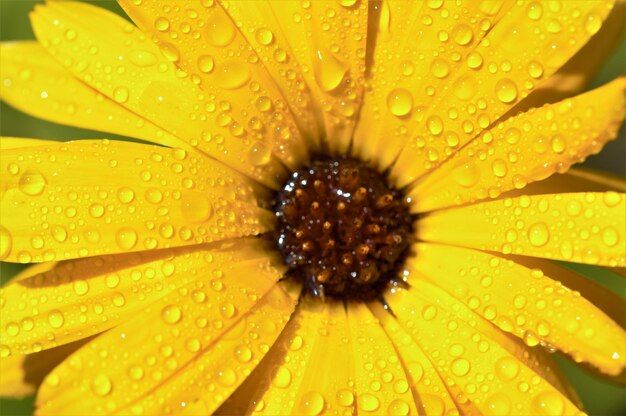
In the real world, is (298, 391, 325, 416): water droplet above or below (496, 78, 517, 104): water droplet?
below

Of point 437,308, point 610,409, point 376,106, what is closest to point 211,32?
point 376,106

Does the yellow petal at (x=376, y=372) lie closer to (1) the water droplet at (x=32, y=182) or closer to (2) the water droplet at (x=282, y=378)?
(2) the water droplet at (x=282, y=378)

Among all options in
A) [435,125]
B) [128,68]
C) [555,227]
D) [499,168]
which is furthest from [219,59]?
[555,227]

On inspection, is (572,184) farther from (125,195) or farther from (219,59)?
(125,195)

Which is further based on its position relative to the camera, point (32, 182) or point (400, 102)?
point (400, 102)

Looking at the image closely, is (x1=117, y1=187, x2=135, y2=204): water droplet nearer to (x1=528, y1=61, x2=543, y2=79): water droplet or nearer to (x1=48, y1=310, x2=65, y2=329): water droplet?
(x1=48, y1=310, x2=65, y2=329): water droplet

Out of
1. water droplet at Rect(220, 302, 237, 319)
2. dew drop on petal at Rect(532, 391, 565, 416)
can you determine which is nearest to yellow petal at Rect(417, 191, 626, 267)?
dew drop on petal at Rect(532, 391, 565, 416)
